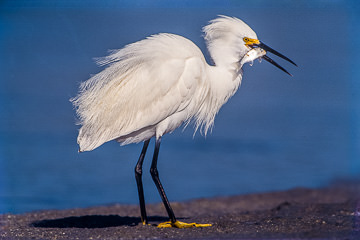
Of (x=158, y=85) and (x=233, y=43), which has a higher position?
(x=233, y=43)

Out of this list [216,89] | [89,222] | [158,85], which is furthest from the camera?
[89,222]

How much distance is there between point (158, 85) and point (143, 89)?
0.15 m

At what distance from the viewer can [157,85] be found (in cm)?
489

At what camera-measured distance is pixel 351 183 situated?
7910 millimetres

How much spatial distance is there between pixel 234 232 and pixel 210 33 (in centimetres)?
200

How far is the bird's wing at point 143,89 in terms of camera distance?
15.9ft

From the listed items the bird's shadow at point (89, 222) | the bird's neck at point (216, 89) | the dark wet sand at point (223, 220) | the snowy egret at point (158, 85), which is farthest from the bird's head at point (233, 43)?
the bird's shadow at point (89, 222)

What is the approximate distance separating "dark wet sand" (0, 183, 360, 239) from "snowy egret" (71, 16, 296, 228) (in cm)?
56

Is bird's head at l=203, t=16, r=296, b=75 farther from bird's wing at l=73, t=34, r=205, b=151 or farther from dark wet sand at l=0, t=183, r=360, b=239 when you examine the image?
dark wet sand at l=0, t=183, r=360, b=239

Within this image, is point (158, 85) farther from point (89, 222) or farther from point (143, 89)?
point (89, 222)

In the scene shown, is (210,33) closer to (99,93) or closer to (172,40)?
(172,40)

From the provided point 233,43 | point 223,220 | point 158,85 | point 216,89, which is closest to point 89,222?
point 223,220

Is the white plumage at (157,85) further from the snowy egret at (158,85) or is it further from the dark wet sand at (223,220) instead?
the dark wet sand at (223,220)

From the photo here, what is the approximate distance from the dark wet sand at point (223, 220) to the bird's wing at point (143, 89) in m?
0.93
